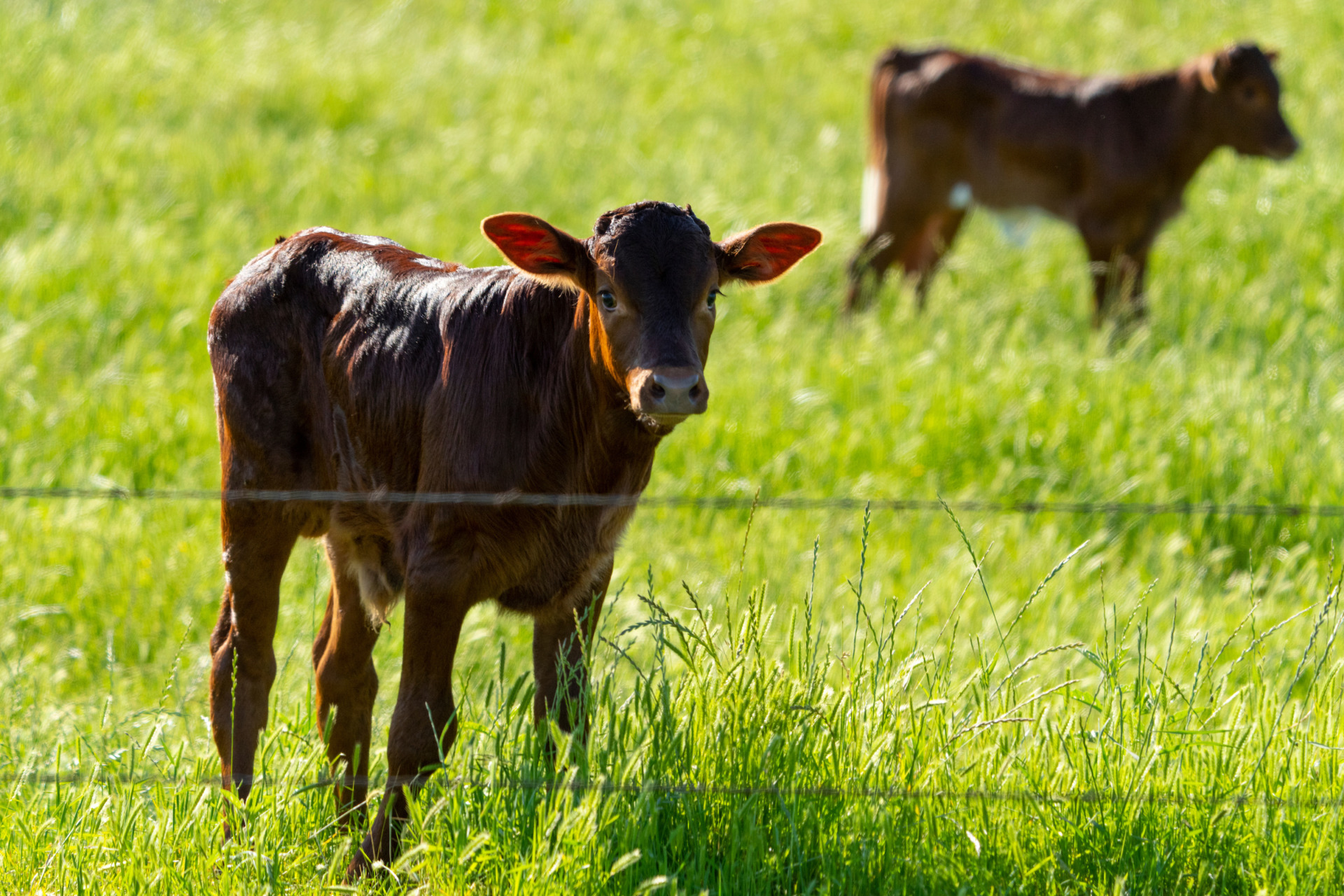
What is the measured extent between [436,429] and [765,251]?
1.09 m

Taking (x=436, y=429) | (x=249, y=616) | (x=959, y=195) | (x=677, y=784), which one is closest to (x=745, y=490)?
(x=249, y=616)

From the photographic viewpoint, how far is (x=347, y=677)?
14.2 feet

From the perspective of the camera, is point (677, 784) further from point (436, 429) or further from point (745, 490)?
point (745, 490)

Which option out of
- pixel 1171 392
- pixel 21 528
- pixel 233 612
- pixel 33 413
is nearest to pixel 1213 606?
pixel 1171 392

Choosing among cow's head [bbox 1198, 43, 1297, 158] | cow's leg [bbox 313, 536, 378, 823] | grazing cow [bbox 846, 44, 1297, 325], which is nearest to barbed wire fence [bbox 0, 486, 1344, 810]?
cow's leg [bbox 313, 536, 378, 823]

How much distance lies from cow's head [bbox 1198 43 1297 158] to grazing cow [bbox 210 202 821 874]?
25.0ft

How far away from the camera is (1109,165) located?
10555 mm

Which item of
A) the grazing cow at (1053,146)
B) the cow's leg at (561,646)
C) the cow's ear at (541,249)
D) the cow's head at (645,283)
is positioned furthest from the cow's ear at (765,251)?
the grazing cow at (1053,146)

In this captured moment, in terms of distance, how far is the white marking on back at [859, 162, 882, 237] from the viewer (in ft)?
36.8

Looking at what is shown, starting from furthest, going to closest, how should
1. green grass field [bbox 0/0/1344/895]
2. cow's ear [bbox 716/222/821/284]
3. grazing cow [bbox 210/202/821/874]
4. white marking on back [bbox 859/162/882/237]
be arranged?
white marking on back [bbox 859/162/882/237]
cow's ear [bbox 716/222/821/284]
grazing cow [bbox 210/202/821/874]
green grass field [bbox 0/0/1344/895]

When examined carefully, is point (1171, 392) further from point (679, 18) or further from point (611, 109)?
point (679, 18)

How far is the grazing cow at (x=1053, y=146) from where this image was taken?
10.4 meters

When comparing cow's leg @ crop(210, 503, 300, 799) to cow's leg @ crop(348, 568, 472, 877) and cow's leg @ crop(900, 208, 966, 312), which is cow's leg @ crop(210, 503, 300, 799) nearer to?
cow's leg @ crop(348, 568, 472, 877)

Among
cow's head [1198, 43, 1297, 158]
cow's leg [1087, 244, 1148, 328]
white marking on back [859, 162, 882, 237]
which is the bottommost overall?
cow's leg [1087, 244, 1148, 328]
